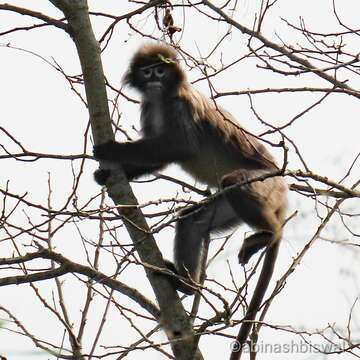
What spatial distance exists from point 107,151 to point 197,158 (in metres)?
1.37

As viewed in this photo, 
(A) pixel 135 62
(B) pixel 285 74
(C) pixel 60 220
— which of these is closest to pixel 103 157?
(C) pixel 60 220

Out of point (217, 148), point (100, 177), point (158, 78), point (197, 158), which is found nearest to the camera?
point (100, 177)

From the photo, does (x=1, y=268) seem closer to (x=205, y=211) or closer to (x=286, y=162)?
(x=286, y=162)

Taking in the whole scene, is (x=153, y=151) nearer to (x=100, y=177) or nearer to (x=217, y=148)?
(x=217, y=148)

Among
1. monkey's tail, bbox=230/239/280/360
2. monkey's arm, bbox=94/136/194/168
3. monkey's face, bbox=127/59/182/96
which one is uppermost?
monkey's face, bbox=127/59/182/96

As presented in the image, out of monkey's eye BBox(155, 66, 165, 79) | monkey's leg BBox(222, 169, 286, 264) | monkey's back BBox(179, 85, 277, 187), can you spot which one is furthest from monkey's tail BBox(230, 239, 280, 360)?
monkey's eye BBox(155, 66, 165, 79)

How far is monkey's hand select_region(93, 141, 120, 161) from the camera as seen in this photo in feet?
17.4

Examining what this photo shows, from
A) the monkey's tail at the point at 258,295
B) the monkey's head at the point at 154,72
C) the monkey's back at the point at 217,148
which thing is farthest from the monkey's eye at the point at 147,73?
the monkey's tail at the point at 258,295

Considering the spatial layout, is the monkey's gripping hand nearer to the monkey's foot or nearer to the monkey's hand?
the monkey's hand

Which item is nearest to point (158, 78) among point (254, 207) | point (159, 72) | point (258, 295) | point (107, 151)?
point (159, 72)

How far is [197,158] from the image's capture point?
6758 mm

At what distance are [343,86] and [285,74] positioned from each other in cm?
30

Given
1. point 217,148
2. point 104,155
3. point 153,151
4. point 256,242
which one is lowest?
point 256,242

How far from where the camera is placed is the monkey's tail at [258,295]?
510cm
